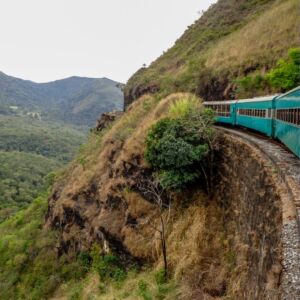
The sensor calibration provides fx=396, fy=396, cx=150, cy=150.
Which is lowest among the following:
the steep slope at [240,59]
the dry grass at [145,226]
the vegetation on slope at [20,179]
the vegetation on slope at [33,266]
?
the vegetation on slope at [20,179]

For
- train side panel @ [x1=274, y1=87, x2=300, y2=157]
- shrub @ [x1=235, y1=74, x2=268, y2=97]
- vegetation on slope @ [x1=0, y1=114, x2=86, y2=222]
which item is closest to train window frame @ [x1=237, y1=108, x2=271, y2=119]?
train side panel @ [x1=274, y1=87, x2=300, y2=157]

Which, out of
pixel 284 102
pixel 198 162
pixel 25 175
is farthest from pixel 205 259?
pixel 25 175

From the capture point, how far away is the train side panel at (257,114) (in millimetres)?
17141

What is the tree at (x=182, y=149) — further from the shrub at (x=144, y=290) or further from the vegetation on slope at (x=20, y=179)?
the vegetation on slope at (x=20, y=179)

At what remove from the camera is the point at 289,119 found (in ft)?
42.8

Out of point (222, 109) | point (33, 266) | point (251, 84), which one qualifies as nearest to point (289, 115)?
point (222, 109)

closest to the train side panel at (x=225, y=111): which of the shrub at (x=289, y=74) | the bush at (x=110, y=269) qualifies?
the shrub at (x=289, y=74)

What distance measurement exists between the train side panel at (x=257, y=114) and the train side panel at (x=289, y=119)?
3.14 feet

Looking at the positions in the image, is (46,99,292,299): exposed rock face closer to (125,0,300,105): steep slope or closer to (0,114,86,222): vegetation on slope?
(125,0,300,105): steep slope

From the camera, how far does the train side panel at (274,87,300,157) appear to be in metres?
11.6

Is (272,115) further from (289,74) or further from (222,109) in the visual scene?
(222,109)

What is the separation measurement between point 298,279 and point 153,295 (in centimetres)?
904

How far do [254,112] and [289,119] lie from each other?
6915 millimetres

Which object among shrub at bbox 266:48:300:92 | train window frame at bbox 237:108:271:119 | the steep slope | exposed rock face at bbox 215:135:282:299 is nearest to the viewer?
exposed rock face at bbox 215:135:282:299
